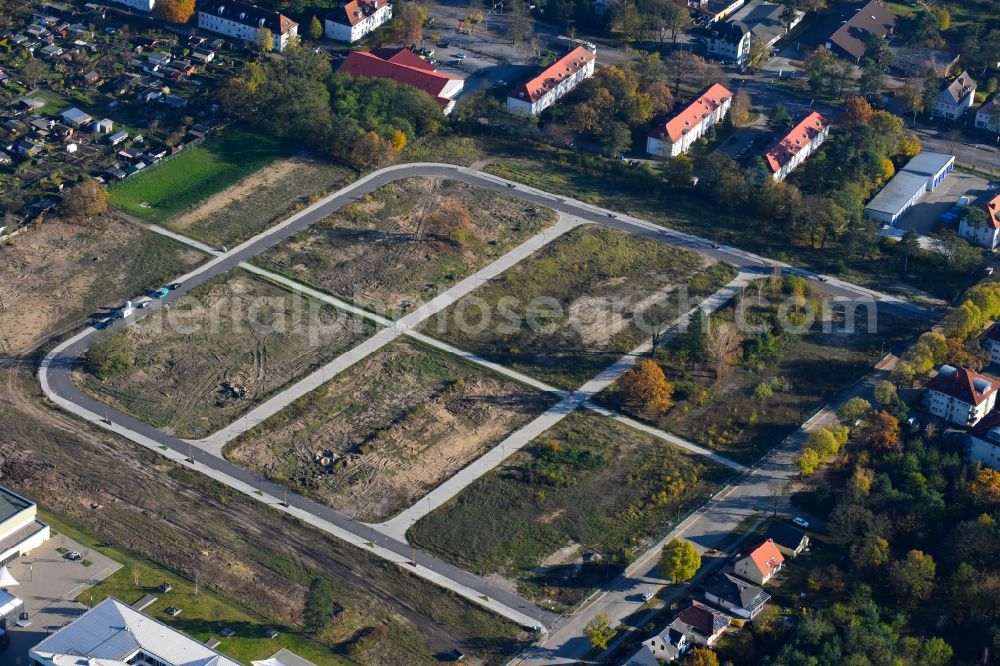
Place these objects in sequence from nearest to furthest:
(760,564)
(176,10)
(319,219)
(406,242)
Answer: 1. (760,564)
2. (406,242)
3. (319,219)
4. (176,10)

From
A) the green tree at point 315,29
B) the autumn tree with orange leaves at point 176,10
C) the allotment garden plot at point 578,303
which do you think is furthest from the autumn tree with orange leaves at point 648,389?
the autumn tree with orange leaves at point 176,10

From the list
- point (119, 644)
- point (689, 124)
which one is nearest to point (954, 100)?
point (689, 124)

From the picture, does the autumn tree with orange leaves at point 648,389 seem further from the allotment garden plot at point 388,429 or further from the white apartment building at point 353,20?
the white apartment building at point 353,20

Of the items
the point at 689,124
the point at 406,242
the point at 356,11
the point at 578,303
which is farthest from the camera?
the point at 356,11

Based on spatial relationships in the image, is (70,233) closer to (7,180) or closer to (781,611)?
(7,180)

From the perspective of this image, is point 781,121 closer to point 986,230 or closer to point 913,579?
point 986,230

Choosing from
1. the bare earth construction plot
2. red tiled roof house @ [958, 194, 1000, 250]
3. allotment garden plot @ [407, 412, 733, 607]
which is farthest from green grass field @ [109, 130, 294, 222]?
red tiled roof house @ [958, 194, 1000, 250]
